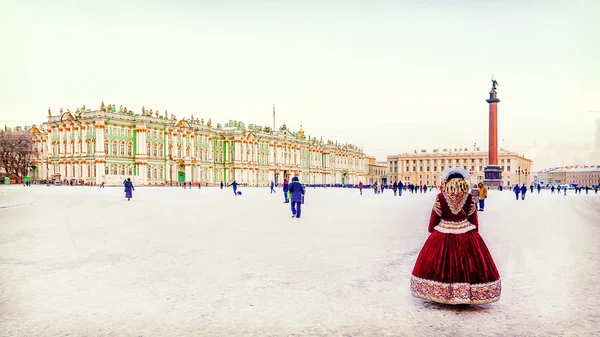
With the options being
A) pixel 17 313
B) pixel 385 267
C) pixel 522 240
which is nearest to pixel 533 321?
pixel 385 267

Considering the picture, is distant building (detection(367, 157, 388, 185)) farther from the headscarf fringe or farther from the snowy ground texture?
the headscarf fringe

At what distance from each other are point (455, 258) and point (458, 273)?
153 mm

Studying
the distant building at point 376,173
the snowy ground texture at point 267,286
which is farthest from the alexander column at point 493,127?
the distant building at point 376,173

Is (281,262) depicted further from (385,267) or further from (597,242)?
(597,242)

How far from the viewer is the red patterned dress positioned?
15.7 ft

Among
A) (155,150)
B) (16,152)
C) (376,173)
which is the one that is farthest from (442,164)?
(16,152)

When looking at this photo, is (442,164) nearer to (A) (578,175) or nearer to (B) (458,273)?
(A) (578,175)

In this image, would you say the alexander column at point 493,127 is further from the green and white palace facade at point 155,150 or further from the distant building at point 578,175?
the distant building at point 578,175

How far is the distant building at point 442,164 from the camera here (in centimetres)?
11425

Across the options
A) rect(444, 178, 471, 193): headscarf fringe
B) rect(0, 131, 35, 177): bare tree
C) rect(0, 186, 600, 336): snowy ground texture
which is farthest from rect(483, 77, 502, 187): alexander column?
rect(0, 131, 35, 177): bare tree

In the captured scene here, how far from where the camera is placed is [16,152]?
6812cm

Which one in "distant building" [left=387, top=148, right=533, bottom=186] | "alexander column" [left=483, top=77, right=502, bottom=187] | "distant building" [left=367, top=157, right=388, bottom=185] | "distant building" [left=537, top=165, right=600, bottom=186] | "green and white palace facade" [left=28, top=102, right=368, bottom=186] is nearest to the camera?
"alexander column" [left=483, top=77, right=502, bottom=187]

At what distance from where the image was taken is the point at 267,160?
84938 mm

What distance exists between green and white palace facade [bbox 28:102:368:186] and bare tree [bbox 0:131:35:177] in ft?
3.87
